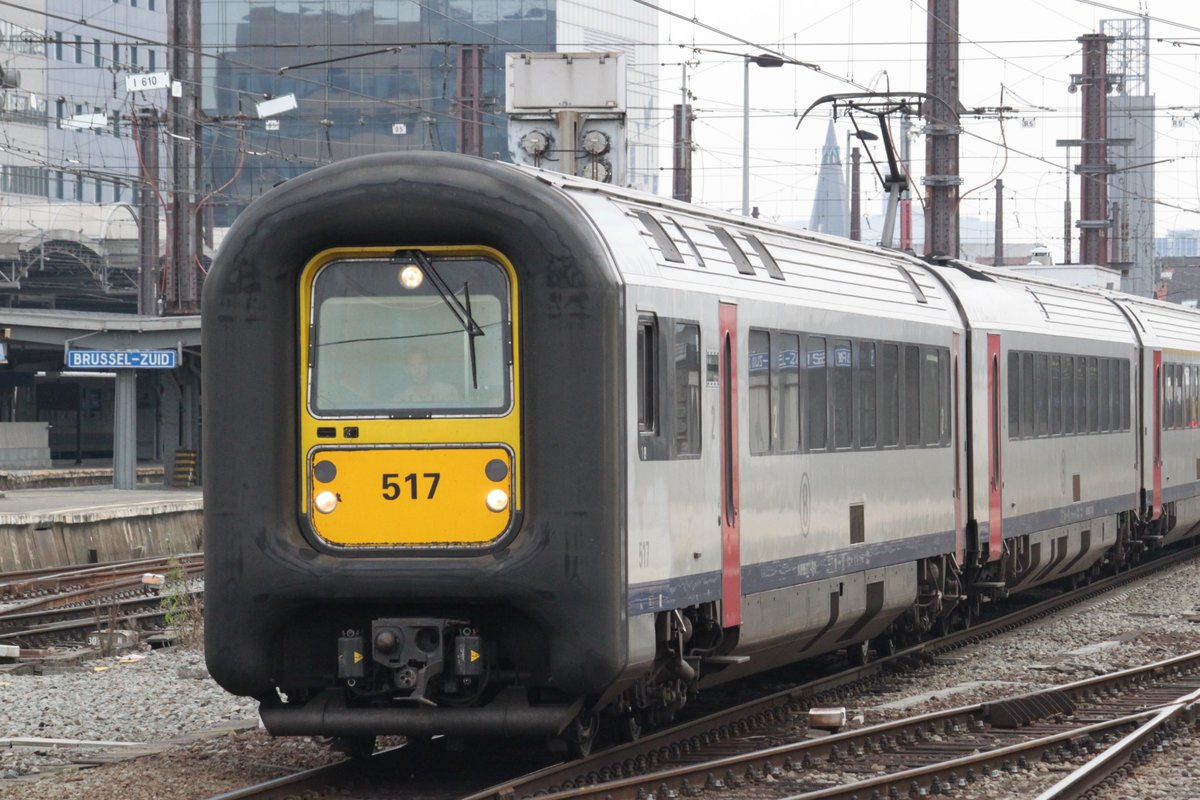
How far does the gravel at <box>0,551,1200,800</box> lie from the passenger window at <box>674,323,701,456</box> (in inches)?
89.0

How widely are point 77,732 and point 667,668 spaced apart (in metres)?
3.72

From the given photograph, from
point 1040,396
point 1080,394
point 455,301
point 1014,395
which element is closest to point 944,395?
point 1014,395

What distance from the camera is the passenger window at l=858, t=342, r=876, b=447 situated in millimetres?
13406

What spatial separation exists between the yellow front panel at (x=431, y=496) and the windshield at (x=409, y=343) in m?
0.22

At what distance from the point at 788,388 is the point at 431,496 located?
3379 mm

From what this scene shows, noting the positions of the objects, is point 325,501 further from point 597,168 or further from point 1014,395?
point 597,168

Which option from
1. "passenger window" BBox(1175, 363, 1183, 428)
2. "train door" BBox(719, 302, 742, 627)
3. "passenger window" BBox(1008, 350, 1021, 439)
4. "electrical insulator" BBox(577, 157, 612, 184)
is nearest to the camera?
"train door" BBox(719, 302, 742, 627)

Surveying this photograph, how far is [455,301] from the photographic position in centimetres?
960

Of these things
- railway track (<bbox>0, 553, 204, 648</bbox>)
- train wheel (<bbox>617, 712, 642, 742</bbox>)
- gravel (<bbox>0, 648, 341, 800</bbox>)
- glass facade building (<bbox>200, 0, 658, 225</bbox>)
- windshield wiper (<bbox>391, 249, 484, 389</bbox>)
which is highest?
glass facade building (<bbox>200, 0, 658, 225</bbox>)

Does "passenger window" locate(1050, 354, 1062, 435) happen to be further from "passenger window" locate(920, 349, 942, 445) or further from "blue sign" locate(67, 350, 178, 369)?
"blue sign" locate(67, 350, 178, 369)

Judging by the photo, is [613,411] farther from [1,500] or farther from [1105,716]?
[1,500]

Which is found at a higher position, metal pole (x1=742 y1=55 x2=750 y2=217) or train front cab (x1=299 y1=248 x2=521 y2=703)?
metal pole (x1=742 y1=55 x2=750 y2=217)

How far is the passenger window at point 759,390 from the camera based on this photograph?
1157 centimetres

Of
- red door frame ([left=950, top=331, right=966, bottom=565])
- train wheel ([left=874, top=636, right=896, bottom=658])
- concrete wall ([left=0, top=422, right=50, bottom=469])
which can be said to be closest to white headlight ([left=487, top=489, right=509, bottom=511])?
train wheel ([left=874, top=636, right=896, bottom=658])
